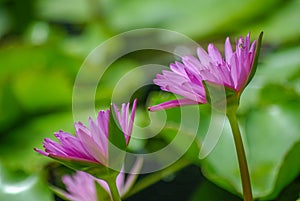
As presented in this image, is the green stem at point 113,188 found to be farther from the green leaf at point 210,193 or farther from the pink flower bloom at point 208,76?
the green leaf at point 210,193

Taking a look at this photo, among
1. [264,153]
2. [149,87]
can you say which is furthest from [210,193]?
[149,87]

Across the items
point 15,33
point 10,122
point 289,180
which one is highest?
point 15,33

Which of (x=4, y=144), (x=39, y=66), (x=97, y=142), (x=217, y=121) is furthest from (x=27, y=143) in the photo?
(x=97, y=142)

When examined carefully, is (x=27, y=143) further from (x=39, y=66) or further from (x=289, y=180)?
(x=289, y=180)

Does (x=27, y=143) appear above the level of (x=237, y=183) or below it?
above

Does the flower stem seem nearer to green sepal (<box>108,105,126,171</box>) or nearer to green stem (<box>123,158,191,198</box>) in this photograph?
green sepal (<box>108,105,126,171</box>)

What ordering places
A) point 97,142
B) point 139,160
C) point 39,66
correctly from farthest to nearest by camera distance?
point 39,66, point 139,160, point 97,142

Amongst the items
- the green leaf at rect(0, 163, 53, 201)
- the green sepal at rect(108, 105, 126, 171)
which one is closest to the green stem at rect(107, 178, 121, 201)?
the green sepal at rect(108, 105, 126, 171)

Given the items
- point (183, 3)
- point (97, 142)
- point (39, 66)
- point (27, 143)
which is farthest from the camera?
point (183, 3)
